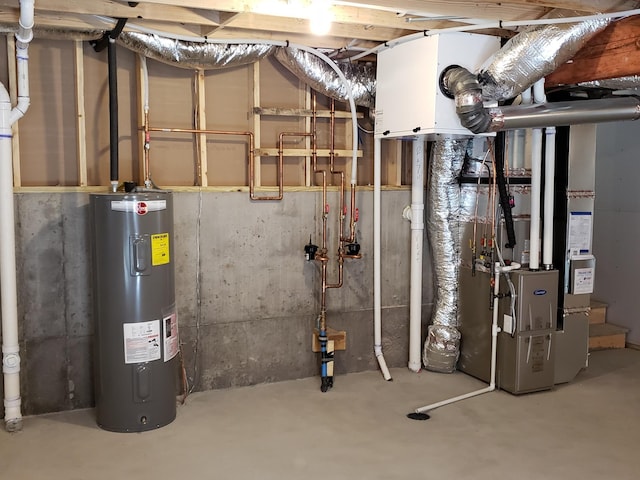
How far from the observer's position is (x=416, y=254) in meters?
4.46

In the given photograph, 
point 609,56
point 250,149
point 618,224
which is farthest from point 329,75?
point 618,224

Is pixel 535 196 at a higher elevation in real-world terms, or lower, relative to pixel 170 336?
higher

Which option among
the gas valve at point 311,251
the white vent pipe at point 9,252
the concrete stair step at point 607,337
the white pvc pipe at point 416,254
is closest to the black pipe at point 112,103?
the white vent pipe at point 9,252

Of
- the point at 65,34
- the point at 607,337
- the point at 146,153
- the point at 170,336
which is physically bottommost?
the point at 607,337

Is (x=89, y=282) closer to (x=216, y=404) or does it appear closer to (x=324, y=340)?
(x=216, y=404)

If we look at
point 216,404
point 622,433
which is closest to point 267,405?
point 216,404

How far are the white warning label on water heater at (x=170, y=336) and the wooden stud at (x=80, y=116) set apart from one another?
36.3 inches

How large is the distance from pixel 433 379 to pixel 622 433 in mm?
1240

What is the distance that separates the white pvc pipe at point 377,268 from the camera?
4305mm

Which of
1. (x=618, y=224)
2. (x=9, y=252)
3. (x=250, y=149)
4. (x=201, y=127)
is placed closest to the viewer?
(x=9, y=252)

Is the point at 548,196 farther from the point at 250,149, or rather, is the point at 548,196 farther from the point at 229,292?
the point at 229,292

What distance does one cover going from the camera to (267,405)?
3865mm

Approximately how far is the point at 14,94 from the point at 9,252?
88 cm

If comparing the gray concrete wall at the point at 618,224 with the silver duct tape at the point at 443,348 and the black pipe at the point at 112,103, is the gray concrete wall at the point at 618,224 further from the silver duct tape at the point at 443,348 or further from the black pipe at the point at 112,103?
the black pipe at the point at 112,103
